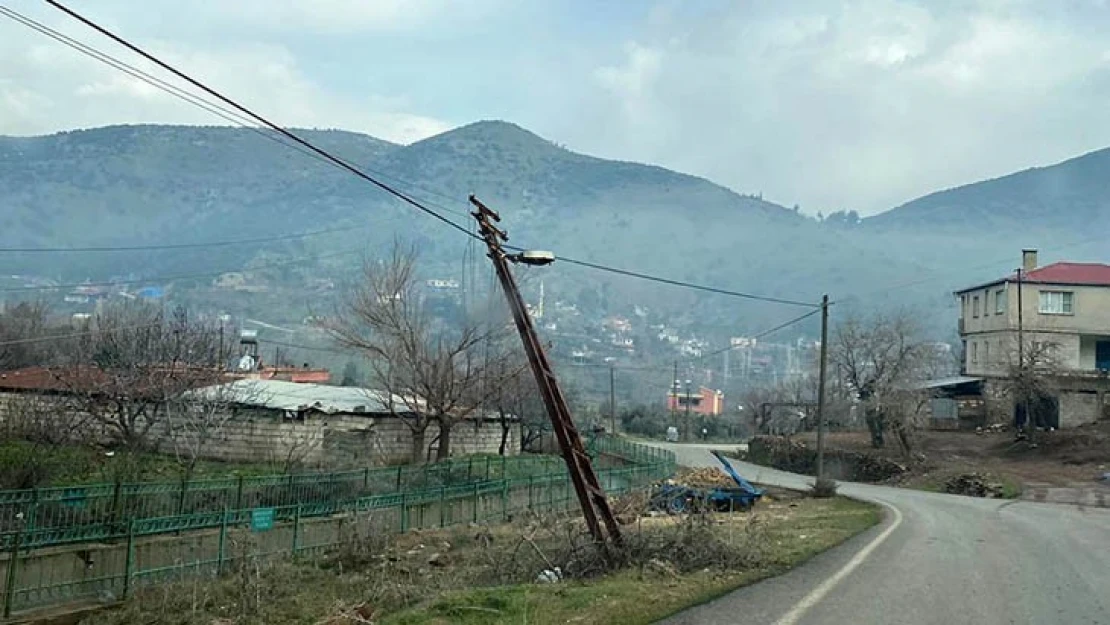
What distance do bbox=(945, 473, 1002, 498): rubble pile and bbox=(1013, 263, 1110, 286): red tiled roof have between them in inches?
863

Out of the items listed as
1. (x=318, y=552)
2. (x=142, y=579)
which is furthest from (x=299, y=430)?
(x=142, y=579)

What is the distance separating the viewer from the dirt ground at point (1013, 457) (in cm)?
4069

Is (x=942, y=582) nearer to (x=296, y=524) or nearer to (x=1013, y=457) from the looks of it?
(x=296, y=524)

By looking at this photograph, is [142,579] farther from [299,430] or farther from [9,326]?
[9,326]

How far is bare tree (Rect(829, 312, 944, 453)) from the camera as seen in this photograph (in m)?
51.0

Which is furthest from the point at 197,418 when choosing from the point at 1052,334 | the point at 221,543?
the point at 1052,334

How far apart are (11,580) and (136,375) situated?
674 inches

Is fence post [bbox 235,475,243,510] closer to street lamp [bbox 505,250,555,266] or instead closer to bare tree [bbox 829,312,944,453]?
street lamp [bbox 505,250,555,266]

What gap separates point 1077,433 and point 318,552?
132ft

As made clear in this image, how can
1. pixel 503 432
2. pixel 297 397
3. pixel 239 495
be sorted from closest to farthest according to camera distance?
pixel 239 495, pixel 297 397, pixel 503 432

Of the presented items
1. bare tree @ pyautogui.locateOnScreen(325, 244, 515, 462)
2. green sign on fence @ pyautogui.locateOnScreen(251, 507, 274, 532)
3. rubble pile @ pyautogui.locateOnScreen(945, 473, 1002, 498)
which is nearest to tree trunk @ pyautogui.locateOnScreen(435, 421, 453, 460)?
bare tree @ pyautogui.locateOnScreen(325, 244, 515, 462)

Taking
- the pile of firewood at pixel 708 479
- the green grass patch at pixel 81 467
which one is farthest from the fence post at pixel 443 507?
the pile of firewood at pixel 708 479

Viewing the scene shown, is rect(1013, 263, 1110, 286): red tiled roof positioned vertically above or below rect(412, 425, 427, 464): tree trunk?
above

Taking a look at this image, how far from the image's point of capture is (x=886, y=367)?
5444 centimetres
